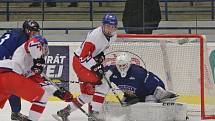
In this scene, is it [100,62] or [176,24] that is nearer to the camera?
[100,62]

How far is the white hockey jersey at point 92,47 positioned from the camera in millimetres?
4543

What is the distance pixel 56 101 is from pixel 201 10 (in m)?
2.30

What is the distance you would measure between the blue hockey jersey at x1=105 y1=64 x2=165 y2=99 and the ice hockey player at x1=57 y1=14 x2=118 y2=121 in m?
0.19

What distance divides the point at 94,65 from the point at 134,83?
1.46 ft

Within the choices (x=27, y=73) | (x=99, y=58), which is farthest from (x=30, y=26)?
(x=99, y=58)

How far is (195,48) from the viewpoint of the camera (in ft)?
17.4

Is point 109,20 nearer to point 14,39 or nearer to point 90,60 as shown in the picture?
point 90,60

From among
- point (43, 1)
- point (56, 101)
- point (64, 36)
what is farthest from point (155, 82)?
point (43, 1)

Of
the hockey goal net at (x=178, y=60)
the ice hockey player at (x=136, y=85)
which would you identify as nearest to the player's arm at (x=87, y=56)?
the ice hockey player at (x=136, y=85)

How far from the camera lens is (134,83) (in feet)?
15.7

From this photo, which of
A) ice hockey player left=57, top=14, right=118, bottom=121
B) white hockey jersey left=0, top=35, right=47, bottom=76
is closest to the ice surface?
ice hockey player left=57, top=14, right=118, bottom=121

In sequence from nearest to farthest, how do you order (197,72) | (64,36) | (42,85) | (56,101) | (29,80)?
1. (29,80)
2. (42,85)
3. (197,72)
4. (56,101)
5. (64,36)

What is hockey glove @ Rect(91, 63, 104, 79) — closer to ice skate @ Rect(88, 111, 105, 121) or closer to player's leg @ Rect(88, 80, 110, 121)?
player's leg @ Rect(88, 80, 110, 121)

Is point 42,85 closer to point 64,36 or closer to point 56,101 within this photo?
point 56,101
